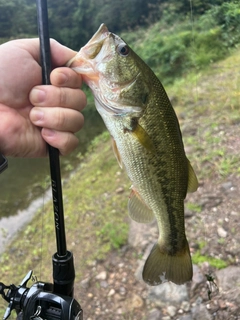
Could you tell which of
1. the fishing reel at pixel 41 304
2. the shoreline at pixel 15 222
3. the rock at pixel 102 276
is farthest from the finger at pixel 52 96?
the shoreline at pixel 15 222

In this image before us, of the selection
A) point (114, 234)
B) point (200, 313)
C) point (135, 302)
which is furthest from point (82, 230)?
point (200, 313)

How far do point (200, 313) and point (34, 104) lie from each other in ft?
6.68

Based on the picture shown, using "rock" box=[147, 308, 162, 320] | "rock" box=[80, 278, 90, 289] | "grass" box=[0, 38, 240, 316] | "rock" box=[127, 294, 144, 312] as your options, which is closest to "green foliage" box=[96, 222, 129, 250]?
"grass" box=[0, 38, 240, 316]

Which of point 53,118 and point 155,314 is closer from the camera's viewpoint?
point 53,118

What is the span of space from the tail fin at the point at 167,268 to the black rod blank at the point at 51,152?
15.9 inches

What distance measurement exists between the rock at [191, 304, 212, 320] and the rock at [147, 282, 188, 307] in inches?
4.6

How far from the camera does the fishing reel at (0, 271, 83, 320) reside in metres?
1.26

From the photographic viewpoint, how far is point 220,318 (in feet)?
8.18

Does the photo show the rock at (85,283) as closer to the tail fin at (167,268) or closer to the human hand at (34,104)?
the tail fin at (167,268)

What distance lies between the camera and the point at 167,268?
5.20 ft

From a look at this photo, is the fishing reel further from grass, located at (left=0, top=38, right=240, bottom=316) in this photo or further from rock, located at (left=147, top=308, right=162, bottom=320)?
grass, located at (left=0, top=38, right=240, bottom=316)

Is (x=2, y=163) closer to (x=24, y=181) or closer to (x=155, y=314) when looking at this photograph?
(x=155, y=314)

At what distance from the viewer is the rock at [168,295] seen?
275 centimetres

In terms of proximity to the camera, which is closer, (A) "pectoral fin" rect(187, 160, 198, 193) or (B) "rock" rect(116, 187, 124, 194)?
(A) "pectoral fin" rect(187, 160, 198, 193)
